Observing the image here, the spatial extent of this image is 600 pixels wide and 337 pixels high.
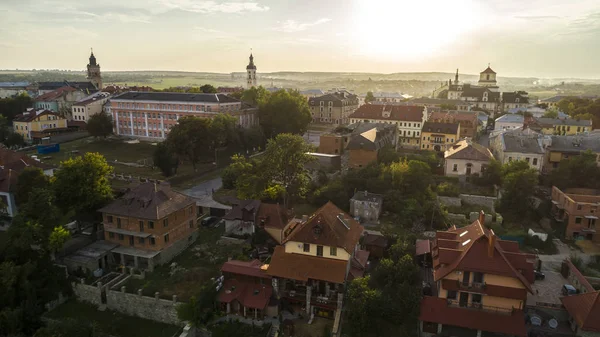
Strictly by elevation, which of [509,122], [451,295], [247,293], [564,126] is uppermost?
[509,122]

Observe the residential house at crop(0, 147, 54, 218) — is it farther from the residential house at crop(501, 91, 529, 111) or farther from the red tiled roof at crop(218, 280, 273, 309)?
the residential house at crop(501, 91, 529, 111)

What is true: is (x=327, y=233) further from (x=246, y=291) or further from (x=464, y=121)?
(x=464, y=121)

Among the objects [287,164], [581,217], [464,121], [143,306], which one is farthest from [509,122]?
[143,306]

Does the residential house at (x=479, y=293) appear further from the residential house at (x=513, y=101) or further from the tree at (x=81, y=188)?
the residential house at (x=513, y=101)

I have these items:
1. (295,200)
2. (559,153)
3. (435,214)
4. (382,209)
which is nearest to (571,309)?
(435,214)

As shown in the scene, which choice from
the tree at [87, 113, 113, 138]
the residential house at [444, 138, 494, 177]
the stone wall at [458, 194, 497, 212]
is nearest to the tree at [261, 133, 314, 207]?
the stone wall at [458, 194, 497, 212]

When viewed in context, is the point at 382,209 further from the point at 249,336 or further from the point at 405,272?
the point at 249,336

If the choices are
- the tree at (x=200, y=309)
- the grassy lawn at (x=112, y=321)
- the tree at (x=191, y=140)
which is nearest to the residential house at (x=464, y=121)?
the tree at (x=191, y=140)
